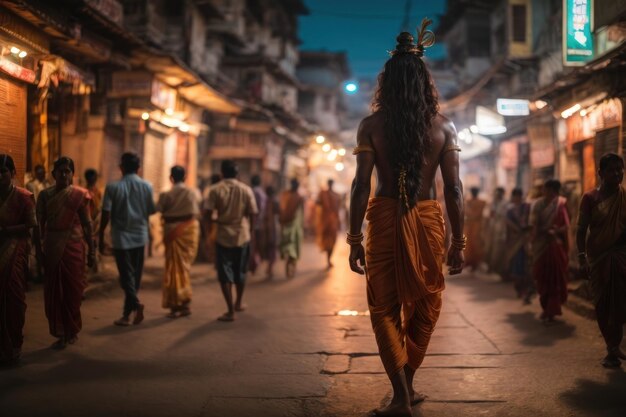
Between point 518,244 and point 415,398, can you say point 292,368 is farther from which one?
point 518,244

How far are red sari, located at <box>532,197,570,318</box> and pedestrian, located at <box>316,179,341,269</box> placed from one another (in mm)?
6663

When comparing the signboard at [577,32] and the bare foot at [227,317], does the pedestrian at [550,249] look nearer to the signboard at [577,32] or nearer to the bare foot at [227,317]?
the bare foot at [227,317]

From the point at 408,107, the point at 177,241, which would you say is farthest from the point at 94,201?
the point at 408,107

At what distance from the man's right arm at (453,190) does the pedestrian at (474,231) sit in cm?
955

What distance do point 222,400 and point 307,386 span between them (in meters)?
0.71

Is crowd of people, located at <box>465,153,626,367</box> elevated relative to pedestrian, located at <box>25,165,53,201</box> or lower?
lower

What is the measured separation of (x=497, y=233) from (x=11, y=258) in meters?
10.2

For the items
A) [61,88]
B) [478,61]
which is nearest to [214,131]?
[61,88]

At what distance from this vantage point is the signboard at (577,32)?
10.7m

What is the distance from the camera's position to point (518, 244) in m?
10.2

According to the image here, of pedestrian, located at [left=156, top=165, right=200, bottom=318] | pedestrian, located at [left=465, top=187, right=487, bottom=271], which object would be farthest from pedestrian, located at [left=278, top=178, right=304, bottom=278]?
pedestrian, located at [left=156, top=165, right=200, bottom=318]

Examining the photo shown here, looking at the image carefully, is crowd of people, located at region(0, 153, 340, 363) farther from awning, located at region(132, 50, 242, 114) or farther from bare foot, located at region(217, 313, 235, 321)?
awning, located at region(132, 50, 242, 114)

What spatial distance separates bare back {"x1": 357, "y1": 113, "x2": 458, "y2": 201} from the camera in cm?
400

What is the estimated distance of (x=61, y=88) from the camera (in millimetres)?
10266
